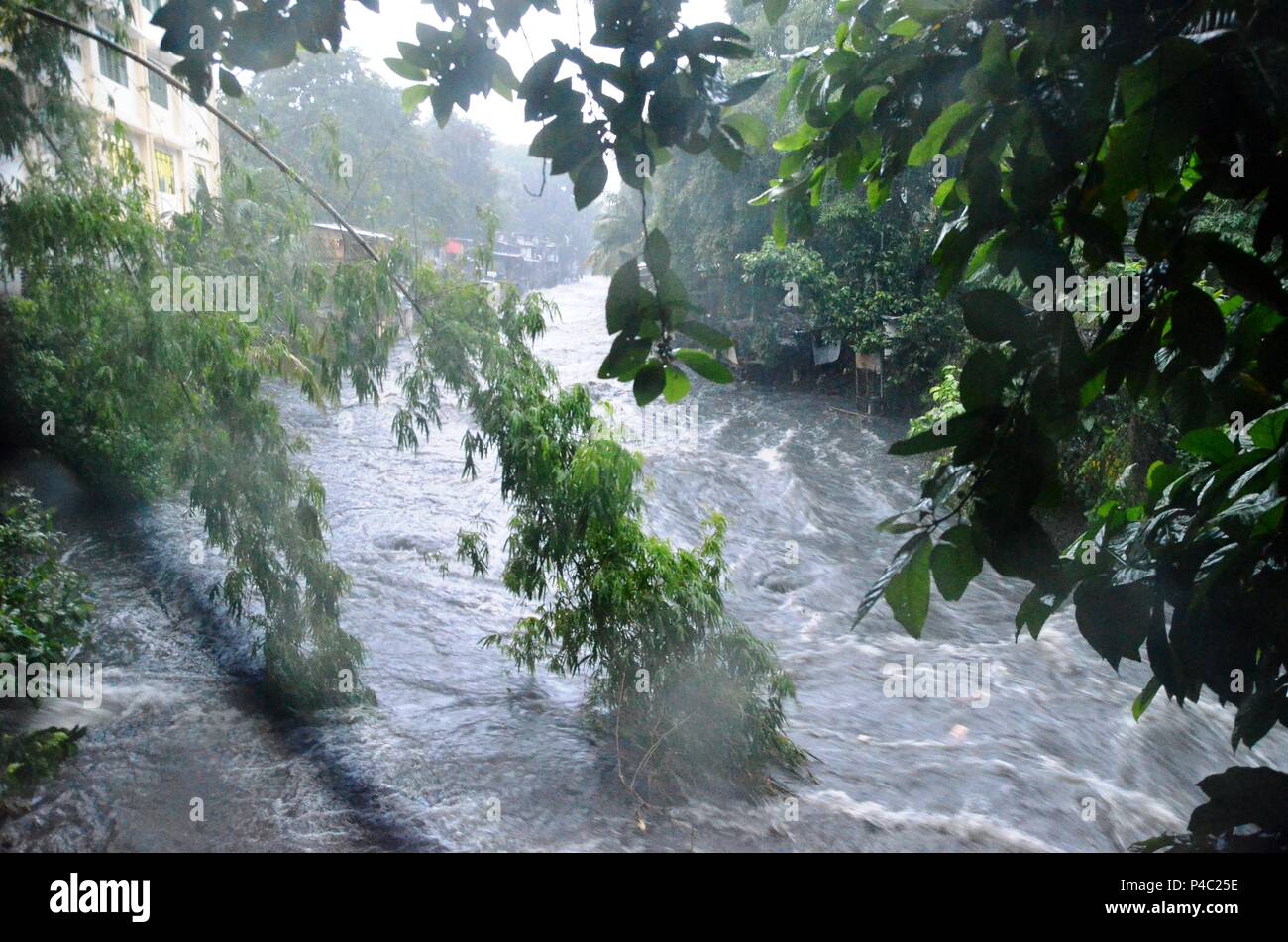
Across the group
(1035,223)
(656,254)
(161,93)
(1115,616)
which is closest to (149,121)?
(161,93)

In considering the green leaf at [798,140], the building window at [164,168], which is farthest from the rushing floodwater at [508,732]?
the green leaf at [798,140]

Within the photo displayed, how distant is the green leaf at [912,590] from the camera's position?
3.40 feet

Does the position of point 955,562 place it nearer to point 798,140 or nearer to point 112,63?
point 798,140

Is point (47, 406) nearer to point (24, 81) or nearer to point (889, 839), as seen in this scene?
point (24, 81)

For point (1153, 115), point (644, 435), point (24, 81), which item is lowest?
point (644, 435)

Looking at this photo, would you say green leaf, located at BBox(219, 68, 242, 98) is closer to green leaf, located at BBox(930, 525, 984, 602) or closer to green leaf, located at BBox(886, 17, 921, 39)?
green leaf, located at BBox(886, 17, 921, 39)

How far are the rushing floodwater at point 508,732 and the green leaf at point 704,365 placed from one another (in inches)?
157

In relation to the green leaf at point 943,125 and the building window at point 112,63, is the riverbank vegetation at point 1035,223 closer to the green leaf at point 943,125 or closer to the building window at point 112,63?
the green leaf at point 943,125

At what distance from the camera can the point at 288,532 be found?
5039mm

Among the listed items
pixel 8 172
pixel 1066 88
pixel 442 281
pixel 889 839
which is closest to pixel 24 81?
pixel 8 172

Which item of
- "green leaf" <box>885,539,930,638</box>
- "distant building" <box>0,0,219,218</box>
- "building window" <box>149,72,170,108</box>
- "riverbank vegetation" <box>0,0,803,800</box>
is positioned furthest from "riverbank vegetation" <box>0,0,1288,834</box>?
"building window" <box>149,72,170,108</box>

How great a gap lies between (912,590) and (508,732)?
16.5 feet

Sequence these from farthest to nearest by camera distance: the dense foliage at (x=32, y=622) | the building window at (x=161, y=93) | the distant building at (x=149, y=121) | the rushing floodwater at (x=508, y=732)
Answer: the building window at (x=161, y=93)
the rushing floodwater at (x=508, y=732)
the distant building at (x=149, y=121)
the dense foliage at (x=32, y=622)

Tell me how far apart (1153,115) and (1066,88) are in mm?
151
